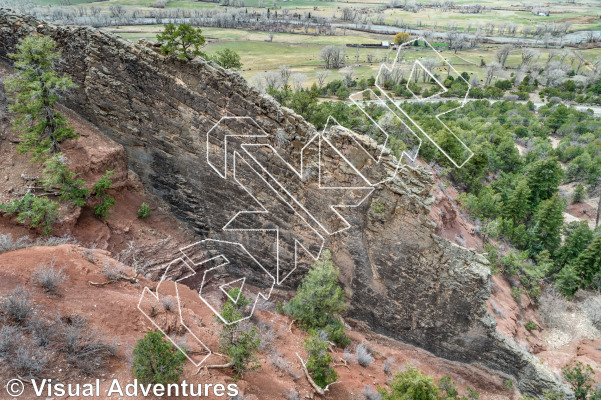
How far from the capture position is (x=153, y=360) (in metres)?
8.88

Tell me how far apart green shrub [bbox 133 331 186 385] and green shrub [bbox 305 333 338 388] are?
494cm

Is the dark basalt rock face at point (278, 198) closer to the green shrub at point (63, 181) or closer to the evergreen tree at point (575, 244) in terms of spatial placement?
the green shrub at point (63, 181)

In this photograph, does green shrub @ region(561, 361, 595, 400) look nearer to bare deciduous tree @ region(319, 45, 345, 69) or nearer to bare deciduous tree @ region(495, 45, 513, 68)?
bare deciduous tree @ region(319, 45, 345, 69)

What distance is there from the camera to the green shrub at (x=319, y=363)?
12039 mm

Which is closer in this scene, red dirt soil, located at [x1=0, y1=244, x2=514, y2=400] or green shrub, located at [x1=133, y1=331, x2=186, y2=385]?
green shrub, located at [x1=133, y1=331, x2=186, y2=385]

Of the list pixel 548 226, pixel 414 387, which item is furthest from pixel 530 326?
pixel 414 387

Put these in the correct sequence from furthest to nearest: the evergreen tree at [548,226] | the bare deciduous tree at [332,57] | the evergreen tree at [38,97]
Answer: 1. the bare deciduous tree at [332,57]
2. the evergreen tree at [548,226]
3. the evergreen tree at [38,97]

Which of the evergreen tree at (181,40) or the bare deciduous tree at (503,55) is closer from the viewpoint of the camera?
the evergreen tree at (181,40)

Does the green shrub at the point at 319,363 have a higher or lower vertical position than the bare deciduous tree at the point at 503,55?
lower

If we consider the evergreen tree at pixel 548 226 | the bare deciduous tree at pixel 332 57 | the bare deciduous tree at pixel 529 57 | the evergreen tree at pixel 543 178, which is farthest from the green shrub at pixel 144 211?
the bare deciduous tree at pixel 529 57

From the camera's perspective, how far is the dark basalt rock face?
15.2m

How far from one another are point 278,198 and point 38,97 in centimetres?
1206

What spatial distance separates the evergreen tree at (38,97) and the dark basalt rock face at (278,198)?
2.52 metres

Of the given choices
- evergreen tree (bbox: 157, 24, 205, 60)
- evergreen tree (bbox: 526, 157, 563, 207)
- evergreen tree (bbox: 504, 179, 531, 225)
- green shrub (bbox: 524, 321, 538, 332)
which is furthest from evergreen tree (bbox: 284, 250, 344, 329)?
evergreen tree (bbox: 526, 157, 563, 207)
